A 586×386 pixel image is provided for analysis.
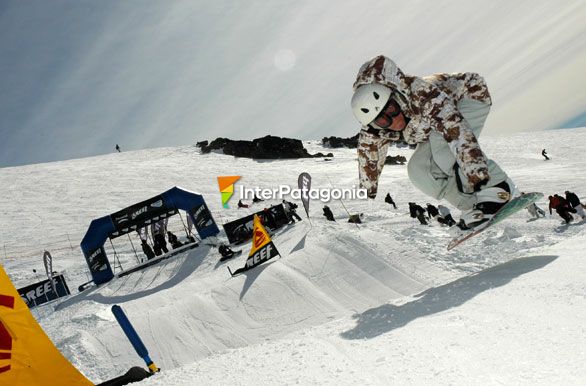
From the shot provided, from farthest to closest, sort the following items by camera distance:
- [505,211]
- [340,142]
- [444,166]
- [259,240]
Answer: [340,142], [259,240], [444,166], [505,211]

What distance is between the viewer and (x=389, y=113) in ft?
17.6

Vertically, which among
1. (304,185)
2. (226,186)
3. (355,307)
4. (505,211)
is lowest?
(355,307)

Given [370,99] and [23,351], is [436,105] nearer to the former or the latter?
[370,99]

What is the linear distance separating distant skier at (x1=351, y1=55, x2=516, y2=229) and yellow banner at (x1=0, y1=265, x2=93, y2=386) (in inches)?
152

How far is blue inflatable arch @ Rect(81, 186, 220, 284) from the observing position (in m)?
16.6

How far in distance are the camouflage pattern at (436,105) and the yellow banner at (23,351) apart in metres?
3.98

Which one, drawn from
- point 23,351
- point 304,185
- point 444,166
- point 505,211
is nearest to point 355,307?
point 444,166

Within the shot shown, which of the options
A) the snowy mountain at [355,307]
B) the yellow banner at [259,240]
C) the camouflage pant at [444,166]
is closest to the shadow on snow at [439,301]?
the snowy mountain at [355,307]

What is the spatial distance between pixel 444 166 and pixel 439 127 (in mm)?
523

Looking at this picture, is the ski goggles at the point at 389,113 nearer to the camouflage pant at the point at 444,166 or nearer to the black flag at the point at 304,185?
the camouflage pant at the point at 444,166

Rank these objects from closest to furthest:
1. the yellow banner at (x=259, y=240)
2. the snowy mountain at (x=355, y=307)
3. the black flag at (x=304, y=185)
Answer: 1. the snowy mountain at (x=355, y=307)
2. the yellow banner at (x=259, y=240)
3. the black flag at (x=304, y=185)

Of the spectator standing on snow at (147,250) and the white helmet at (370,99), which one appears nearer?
the white helmet at (370,99)

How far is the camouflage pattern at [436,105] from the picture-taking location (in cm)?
511

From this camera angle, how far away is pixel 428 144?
564 cm
